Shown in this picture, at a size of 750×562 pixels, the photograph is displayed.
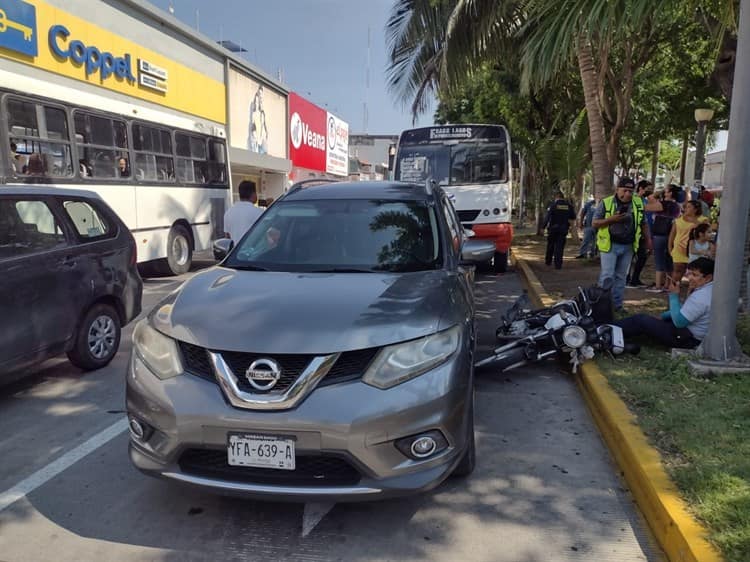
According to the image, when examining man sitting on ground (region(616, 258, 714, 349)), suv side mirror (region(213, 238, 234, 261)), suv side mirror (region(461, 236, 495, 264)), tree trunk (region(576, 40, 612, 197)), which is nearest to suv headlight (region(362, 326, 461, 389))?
suv side mirror (region(461, 236, 495, 264))

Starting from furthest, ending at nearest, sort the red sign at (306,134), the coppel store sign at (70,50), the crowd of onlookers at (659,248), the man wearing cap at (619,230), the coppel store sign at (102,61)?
the red sign at (306,134) → the coppel store sign at (102,61) → the coppel store sign at (70,50) → the man wearing cap at (619,230) → the crowd of onlookers at (659,248)

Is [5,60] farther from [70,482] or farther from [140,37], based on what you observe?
[70,482]

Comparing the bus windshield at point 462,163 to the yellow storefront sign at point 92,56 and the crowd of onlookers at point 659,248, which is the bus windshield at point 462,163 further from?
the yellow storefront sign at point 92,56

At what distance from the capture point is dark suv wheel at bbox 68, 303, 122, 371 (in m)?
5.34

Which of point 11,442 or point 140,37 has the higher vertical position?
point 140,37

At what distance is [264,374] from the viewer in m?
2.78

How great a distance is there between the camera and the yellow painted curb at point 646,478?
2756 millimetres

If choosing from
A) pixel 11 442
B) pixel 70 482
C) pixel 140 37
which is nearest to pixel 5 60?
pixel 140 37

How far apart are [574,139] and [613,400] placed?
13.5 m

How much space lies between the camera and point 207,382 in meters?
2.86

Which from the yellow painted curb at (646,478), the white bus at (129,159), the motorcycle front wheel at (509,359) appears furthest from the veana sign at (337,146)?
the yellow painted curb at (646,478)

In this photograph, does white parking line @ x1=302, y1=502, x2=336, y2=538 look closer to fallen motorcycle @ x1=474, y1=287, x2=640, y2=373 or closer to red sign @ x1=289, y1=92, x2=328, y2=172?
fallen motorcycle @ x1=474, y1=287, x2=640, y2=373

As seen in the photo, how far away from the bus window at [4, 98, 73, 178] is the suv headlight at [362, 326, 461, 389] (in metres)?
7.28

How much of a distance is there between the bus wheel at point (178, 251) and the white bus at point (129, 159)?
0.02 meters
